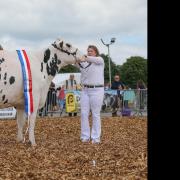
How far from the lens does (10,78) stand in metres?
9.29

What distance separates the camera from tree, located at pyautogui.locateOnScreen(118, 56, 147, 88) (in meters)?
93.9

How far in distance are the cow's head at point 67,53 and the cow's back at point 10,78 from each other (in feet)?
3.60

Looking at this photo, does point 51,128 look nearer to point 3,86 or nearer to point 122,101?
point 3,86

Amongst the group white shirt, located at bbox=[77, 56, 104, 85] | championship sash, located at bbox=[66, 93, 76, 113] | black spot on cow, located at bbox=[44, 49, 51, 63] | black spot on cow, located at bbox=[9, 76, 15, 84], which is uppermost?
black spot on cow, located at bbox=[44, 49, 51, 63]

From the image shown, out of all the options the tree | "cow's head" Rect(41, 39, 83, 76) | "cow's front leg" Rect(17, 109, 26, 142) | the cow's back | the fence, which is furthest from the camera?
the tree

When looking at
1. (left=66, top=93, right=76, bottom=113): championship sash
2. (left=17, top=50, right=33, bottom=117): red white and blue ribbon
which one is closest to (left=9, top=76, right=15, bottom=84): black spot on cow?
(left=17, top=50, right=33, bottom=117): red white and blue ribbon

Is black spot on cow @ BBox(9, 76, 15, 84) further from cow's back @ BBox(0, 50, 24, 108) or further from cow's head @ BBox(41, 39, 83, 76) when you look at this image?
cow's head @ BBox(41, 39, 83, 76)

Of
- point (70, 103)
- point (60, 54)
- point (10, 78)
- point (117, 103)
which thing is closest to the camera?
point (10, 78)

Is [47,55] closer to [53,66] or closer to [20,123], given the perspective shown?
[53,66]

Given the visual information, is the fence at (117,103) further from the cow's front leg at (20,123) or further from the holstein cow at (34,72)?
the holstein cow at (34,72)

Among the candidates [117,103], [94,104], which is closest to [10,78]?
[94,104]

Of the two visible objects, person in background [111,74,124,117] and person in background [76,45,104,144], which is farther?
person in background [111,74,124,117]

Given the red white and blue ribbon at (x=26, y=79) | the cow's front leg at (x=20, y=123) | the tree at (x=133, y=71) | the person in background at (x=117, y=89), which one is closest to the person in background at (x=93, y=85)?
the red white and blue ribbon at (x=26, y=79)

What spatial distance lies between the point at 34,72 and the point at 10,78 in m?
0.54
